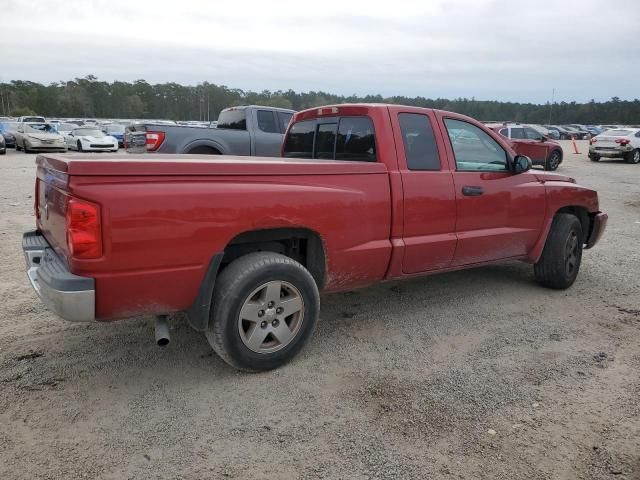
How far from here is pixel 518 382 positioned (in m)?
3.37

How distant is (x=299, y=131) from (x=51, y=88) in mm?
102865

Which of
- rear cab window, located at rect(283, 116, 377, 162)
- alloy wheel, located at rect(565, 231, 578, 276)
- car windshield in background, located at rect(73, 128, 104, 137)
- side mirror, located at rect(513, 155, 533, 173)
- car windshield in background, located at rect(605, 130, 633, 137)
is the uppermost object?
car windshield in background, located at rect(605, 130, 633, 137)

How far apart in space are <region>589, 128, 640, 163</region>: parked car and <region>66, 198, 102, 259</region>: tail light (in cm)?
2484

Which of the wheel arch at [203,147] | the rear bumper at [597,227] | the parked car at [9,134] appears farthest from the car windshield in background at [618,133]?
the parked car at [9,134]

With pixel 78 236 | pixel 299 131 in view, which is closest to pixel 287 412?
pixel 78 236

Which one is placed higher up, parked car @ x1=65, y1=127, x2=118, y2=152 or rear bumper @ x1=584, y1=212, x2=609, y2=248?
parked car @ x1=65, y1=127, x2=118, y2=152

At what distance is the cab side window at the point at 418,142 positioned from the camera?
13.5 feet

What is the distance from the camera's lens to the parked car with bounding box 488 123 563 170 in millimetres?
18922

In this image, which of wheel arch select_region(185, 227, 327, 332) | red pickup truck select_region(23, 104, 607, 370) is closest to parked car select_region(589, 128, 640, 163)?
red pickup truck select_region(23, 104, 607, 370)

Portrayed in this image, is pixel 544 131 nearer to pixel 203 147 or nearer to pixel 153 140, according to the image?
pixel 203 147

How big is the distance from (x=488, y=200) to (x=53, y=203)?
350cm

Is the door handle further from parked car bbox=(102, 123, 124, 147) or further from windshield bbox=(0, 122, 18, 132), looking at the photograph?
windshield bbox=(0, 122, 18, 132)

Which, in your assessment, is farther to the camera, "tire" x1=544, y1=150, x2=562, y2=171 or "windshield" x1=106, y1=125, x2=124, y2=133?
"windshield" x1=106, y1=125, x2=124, y2=133

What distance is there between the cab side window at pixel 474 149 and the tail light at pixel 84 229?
2995 millimetres
